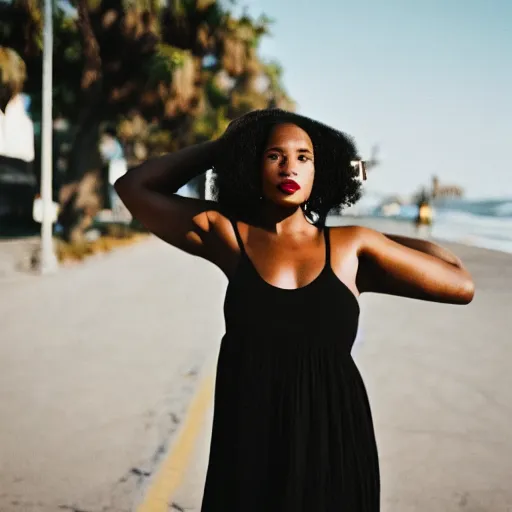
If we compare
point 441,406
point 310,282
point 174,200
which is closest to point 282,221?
point 310,282

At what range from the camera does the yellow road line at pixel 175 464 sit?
11.3ft

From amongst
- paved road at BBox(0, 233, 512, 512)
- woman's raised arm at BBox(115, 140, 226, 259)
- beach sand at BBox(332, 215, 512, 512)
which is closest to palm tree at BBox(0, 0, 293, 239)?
paved road at BBox(0, 233, 512, 512)

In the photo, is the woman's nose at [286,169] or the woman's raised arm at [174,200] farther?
the woman's raised arm at [174,200]

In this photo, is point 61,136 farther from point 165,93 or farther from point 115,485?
point 115,485

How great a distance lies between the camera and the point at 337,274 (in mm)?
1920

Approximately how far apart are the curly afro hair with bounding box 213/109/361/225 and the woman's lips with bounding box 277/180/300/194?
129 millimetres

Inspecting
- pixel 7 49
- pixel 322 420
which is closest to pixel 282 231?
pixel 322 420

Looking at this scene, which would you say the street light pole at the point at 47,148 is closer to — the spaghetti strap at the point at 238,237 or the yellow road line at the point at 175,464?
the yellow road line at the point at 175,464

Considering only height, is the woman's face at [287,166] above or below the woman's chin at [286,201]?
above

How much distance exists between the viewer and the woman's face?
1896 millimetres

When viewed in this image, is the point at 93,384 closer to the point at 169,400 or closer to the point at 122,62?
the point at 169,400

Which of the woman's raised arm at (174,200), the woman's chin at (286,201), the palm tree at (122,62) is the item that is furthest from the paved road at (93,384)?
the palm tree at (122,62)

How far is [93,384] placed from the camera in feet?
18.9

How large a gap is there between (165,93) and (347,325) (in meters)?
17.7
